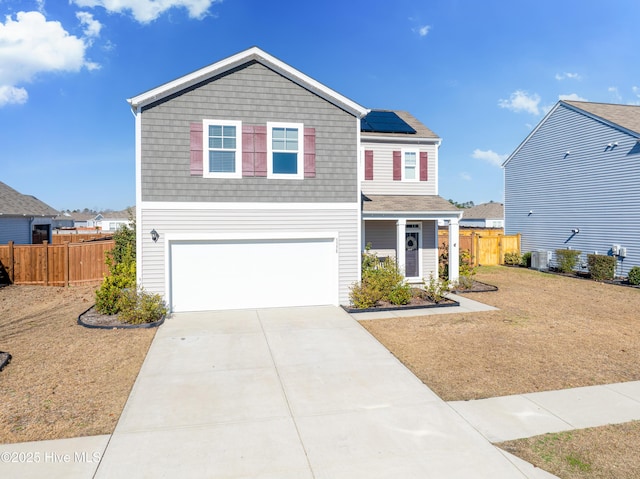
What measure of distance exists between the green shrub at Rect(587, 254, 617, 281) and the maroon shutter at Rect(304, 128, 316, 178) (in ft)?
44.6

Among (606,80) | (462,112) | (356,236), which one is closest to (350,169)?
(356,236)

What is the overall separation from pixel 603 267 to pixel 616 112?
25.9ft

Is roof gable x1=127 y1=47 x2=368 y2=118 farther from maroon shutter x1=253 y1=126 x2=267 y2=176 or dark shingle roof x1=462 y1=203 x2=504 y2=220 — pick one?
dark shingle roof x1=462 y1=203 x2=504 y2=220

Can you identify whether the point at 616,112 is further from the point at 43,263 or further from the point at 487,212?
the point at 487,212

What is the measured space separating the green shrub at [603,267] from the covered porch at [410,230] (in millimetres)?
6896

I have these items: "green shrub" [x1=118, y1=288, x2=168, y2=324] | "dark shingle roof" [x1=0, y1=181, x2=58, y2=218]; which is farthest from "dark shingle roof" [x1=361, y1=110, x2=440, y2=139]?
"dark shingle roof" [x1=0, y1=181, x2=58, y2=218]

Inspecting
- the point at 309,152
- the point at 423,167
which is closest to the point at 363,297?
the point at 309,152

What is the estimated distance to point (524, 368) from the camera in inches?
259

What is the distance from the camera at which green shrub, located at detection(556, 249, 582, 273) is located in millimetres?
18078

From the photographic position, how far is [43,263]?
14539 millimetres

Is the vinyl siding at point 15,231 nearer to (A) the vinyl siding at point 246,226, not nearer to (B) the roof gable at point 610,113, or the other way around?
(A) the vinyl siding at point 246,226

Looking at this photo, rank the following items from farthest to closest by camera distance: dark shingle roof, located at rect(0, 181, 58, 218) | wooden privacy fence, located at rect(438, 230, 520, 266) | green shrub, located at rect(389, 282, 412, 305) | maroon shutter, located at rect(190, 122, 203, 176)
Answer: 1. wooden privacy fence, located at rect(438, 230, 520, 266)
2. dark shingle roof, located at rect(0, 181, 58, 218)
3. green shrub, located at rect(389, 282, 412, 305)
4. maroon shutter, located at rect(190, 122, 203, 176)

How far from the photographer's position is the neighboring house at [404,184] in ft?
47.8

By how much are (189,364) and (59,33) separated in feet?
52.9
